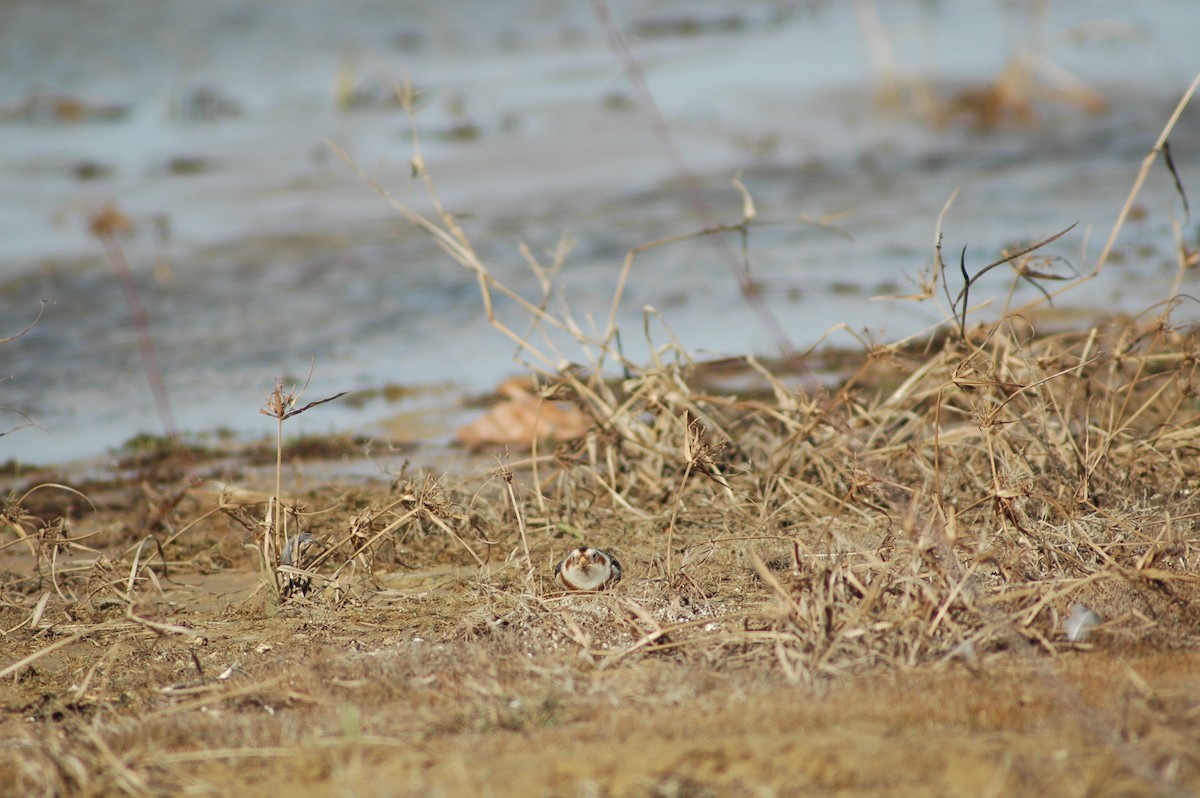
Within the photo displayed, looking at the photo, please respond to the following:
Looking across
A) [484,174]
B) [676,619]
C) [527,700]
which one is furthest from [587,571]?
[484,174]

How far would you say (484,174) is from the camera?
10.0 metres

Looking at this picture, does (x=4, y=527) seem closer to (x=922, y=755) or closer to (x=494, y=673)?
(x=494, y=673)

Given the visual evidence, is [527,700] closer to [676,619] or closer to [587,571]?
[676,619]

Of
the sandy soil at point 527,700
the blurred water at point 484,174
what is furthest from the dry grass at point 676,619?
the blurred water at point 484,174

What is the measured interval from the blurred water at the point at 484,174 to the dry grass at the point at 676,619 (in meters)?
0.75

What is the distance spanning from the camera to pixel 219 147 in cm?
1163

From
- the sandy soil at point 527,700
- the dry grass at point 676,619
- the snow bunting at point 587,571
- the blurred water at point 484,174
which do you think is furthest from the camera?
the blurred water at point 484,174

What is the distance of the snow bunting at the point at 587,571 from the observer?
3.34 meters

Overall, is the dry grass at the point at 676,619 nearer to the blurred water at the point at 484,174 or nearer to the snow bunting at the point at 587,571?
the snow bunting at the point at 587,571

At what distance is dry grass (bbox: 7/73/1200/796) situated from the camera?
2330 mm

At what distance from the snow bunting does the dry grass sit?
0.05 metres

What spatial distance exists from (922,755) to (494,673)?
3.36 feet

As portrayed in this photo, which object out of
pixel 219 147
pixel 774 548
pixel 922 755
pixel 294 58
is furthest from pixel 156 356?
pixel 294 58

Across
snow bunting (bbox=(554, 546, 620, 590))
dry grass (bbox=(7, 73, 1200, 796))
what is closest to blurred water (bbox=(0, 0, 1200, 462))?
dry grass (bbox=(7, 73, 1200, 796))
